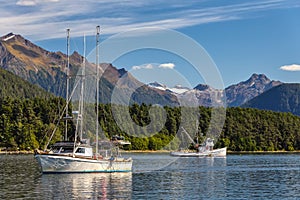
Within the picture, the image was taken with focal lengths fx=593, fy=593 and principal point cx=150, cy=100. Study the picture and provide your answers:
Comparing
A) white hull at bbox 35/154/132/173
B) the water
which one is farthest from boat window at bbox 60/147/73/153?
the water

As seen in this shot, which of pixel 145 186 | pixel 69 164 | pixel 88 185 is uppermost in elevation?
pixel 69 164

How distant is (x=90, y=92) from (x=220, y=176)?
37243mm

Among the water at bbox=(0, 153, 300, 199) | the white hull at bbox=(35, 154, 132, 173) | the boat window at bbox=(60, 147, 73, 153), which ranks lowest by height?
the water at bbox=(0, 153, 300, 199)

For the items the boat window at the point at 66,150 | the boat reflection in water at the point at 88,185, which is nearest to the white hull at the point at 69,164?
the boat reflection in water at the point at 88,185

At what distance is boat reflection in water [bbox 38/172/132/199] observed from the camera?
228ft

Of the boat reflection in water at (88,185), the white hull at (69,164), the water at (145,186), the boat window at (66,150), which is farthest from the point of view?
the boat window at (66,150)

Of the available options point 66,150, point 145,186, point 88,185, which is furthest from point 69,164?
point 145,186

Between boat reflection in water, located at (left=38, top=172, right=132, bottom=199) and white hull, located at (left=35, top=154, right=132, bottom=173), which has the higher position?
white hull, located at (left=35, top=154, right=132, bottom=173)

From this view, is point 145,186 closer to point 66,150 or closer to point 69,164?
point 69,164

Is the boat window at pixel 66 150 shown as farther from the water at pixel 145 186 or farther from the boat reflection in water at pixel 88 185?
the water at pixel 145 186

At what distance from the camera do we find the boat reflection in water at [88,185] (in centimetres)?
6962

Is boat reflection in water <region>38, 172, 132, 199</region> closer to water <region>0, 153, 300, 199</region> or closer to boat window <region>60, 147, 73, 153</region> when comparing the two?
water <region>0, 153, 300, 199</region>

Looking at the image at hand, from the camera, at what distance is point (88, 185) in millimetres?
80500

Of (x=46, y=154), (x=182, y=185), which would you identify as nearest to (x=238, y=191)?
(x=182, y=185)
